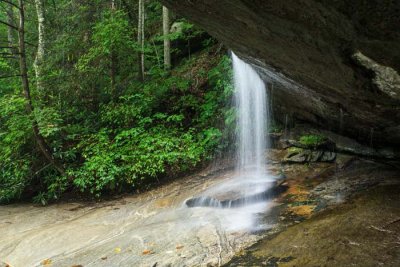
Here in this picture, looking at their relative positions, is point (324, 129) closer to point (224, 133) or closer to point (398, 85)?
point (224, 133)

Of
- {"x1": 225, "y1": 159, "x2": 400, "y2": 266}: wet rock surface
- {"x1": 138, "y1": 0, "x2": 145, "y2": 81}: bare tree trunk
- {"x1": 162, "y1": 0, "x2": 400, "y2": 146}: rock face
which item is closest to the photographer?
{"x1": 162, "y1": 0, "x2": 400, "y2": 146}: rock face

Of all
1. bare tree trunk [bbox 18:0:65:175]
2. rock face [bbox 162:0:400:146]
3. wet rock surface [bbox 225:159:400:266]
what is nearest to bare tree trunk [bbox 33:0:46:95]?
bare tree trunk [bbox 18:0:65:175]

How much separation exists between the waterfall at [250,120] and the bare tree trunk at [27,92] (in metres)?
5.22

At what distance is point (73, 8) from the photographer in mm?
13945

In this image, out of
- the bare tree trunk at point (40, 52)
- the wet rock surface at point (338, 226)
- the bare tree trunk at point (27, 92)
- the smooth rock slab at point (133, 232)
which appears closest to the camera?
the wet rock surface at point (338, 226)

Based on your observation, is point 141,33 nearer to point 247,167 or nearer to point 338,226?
point 247,167

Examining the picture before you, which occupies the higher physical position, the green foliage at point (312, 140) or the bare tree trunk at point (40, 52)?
the bare tree trunk at point (40, 52)

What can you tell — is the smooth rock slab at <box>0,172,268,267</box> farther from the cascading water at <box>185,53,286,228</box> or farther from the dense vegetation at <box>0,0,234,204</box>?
the dense vegetation at <box>0,0,234,204</box>

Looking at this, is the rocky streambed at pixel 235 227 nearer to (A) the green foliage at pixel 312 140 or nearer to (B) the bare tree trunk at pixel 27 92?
(A) the green foliage at pixel 312 140

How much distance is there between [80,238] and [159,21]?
13107mm

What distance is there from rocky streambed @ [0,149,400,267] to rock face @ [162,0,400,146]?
59.2 inches

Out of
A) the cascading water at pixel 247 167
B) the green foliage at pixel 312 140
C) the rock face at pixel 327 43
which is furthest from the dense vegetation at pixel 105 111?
the rock face at pixel 327 43

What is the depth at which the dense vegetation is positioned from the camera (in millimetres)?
9797

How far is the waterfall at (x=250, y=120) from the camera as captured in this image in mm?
8922
